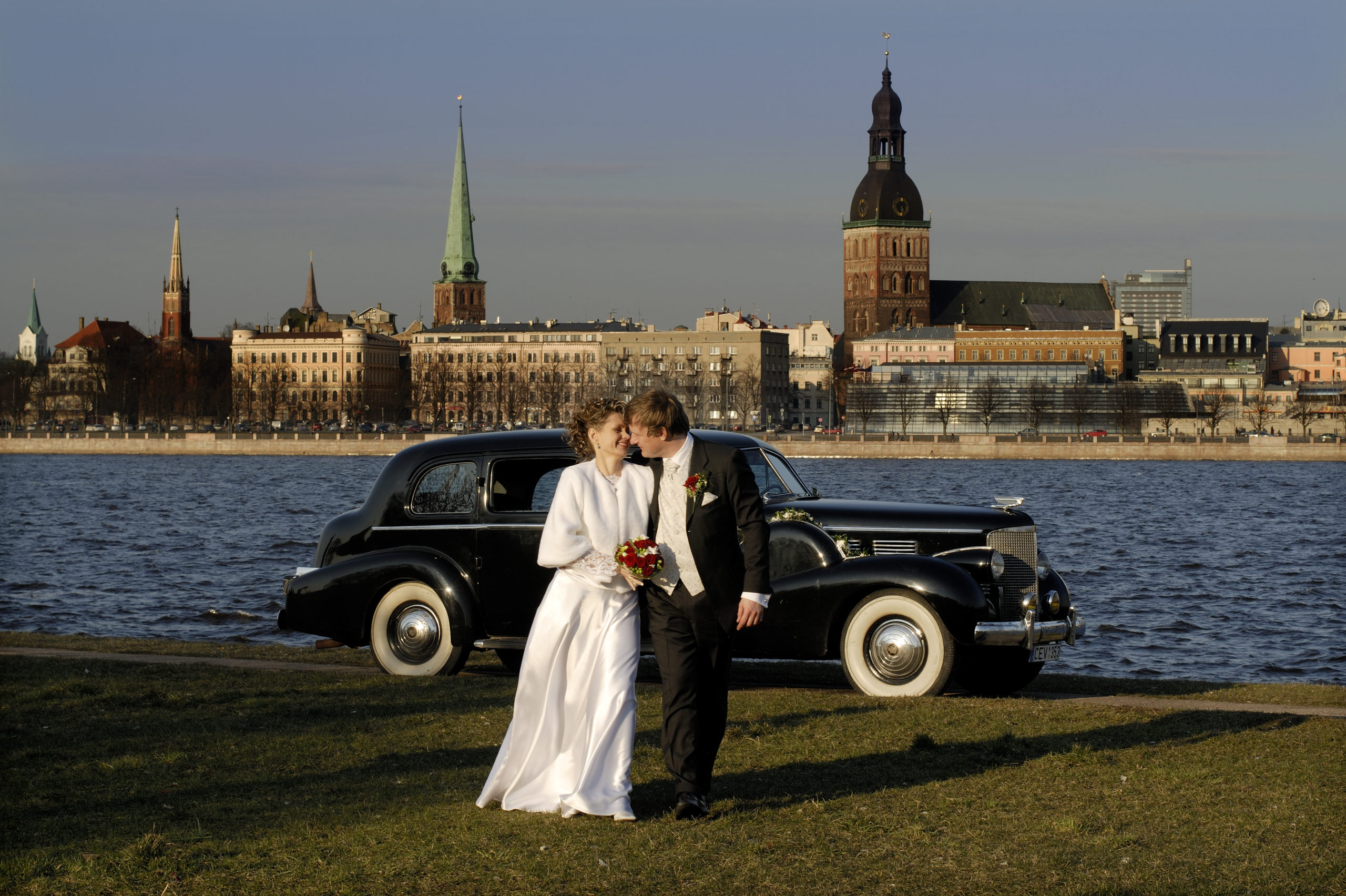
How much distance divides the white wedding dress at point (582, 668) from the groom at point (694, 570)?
5.4 inches

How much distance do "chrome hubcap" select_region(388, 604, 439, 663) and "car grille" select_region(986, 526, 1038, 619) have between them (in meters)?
4.38

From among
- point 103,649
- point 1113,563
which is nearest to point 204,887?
point 103,649

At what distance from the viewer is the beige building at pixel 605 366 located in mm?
178750

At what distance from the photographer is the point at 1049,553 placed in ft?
135

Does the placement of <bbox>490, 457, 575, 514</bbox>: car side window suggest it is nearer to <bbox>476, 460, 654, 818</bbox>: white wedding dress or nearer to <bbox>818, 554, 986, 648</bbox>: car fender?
<bbox>818, 554, 986, 648</bbox>: car fender

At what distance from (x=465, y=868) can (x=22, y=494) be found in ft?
239

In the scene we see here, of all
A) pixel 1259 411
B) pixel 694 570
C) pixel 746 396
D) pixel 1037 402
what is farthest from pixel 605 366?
pixel 694 570

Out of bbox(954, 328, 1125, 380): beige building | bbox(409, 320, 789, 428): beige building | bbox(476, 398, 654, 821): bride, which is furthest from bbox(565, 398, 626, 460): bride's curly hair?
bbox(954, 328, 1125, 380): beige building

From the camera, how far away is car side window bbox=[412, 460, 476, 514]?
12305 millimetres

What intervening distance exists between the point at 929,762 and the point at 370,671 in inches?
211

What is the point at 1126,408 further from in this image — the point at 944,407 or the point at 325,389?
the point at 325,389

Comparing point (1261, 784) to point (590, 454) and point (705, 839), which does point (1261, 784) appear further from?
point (590, 454)

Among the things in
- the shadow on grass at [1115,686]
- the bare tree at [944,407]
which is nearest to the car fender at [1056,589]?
the shadow on grass at [1115,686]

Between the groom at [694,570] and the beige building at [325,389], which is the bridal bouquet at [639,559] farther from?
the beige building at [325,389]
